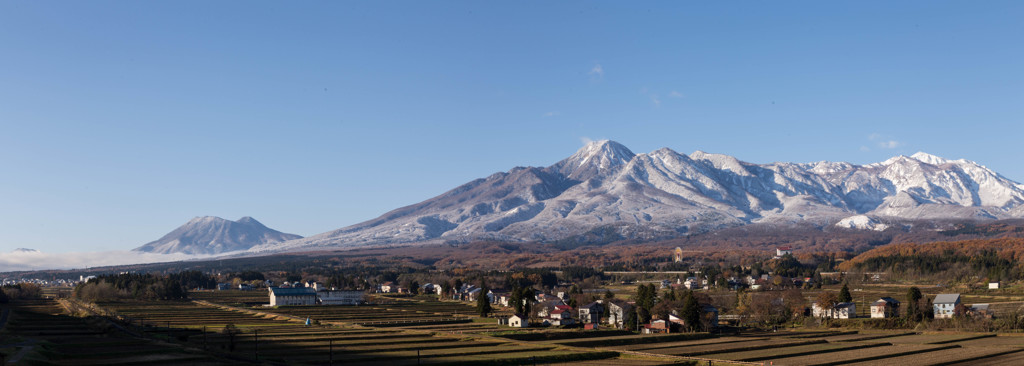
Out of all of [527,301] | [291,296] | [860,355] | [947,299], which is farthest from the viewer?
[291,296]

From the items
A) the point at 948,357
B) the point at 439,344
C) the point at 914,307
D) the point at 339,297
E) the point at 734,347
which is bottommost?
the point at 948,357

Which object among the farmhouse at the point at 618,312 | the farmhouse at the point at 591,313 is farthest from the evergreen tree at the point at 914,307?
the farmhouse at the point at 591,313

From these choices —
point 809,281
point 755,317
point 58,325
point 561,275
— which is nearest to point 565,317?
point 755,317

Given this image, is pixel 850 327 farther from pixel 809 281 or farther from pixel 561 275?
pixel 561 275

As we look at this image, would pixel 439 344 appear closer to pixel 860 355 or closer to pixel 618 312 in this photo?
pixel 860 355

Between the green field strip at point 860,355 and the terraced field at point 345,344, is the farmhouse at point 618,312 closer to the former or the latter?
the terraced field at point 345,344

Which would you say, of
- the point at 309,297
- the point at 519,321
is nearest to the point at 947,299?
the point at 519,321
